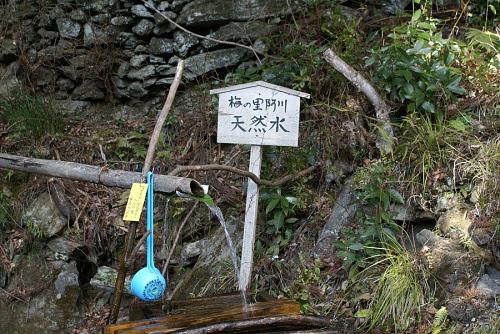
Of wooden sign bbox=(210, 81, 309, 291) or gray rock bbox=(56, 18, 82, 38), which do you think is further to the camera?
gray rock bbox=(56, 18, 82, 38)

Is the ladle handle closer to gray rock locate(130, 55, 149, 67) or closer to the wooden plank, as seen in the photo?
the wooden plank

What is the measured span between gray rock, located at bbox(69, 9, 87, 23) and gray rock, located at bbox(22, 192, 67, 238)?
2097 millimetres

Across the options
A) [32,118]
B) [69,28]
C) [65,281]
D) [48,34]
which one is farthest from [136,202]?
[48,34]

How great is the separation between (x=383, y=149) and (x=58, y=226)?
9.78 feet

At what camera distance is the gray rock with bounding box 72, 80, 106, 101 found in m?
6.37

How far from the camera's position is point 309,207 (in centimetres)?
459

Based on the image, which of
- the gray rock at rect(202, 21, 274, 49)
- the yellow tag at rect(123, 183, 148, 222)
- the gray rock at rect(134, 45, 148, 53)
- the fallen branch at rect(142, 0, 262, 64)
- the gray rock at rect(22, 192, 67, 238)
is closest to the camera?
the yellow tag at rect(123, 183, 148, 222)

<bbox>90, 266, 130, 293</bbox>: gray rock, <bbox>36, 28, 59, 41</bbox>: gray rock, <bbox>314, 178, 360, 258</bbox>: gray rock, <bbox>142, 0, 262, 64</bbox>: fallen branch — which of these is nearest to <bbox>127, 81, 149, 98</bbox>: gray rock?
<bbox>142, 0, 262, 64</bbox>: fallen branch

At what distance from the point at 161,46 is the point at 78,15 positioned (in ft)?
3.51

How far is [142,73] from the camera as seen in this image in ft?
20.3

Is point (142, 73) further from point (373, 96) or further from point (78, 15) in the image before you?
point (373, 96)

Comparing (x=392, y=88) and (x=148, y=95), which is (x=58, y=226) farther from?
(x=392, y=88)

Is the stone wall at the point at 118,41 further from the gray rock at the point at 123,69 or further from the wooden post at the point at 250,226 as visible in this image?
the wooden post at the point at 250,226

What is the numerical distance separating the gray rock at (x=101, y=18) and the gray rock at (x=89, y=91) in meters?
0.66
